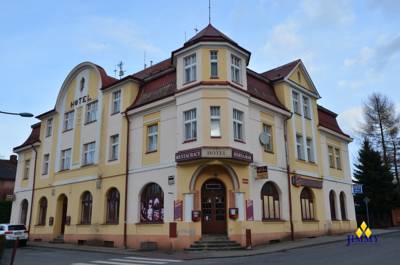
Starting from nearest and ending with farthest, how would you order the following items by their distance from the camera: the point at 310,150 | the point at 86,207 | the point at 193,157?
1. the point at 193,157
2. the point at 86,207
3. the point at 310,150

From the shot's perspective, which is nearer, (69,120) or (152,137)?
(152,137)

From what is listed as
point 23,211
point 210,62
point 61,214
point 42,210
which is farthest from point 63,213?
Answer: point 210,62

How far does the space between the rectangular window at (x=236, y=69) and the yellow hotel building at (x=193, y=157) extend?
2.4 inches

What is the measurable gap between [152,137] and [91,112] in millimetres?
6954

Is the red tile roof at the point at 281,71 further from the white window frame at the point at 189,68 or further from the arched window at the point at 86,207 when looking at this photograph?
the arched window at the point at 86,207

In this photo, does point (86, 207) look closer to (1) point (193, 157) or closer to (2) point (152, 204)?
(2) point (152, 204)

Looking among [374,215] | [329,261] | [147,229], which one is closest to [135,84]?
[147,229]

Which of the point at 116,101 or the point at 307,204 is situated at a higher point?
the point at 116,101

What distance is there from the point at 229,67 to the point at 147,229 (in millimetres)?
9813

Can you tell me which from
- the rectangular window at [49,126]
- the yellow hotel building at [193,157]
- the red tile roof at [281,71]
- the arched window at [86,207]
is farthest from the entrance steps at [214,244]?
the rectangular window at [49,126]

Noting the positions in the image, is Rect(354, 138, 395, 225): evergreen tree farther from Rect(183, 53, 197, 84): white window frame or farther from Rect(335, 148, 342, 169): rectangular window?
Rect(183, 53, 197, 84): white window frame

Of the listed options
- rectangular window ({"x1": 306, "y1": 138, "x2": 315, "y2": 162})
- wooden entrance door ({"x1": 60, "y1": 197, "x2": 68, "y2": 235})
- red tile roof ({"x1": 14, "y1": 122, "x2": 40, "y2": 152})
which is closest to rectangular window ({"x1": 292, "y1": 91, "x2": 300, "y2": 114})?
rectangular window ({"x1": 306, "y1": 138, "x2": 315, "y2": 162})

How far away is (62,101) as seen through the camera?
3006cm

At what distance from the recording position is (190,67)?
21297mm
